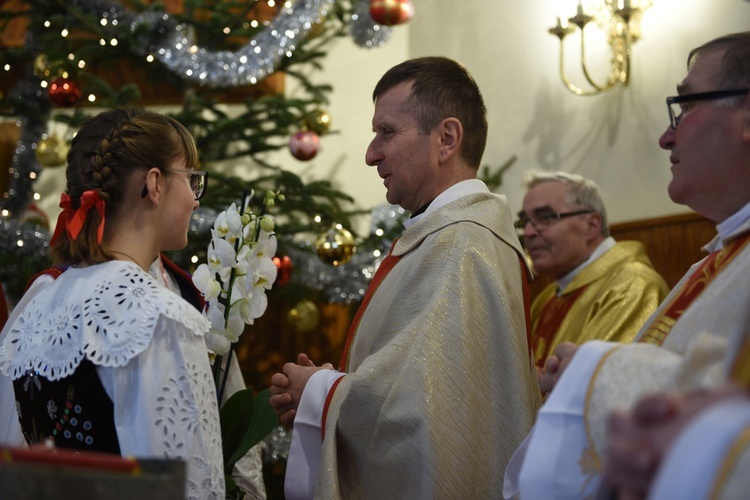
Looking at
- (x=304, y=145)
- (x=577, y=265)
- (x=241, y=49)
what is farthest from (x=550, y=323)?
(x=241, y=49)

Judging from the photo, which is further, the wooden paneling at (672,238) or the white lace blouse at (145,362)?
the wooden paneling at (672,238)

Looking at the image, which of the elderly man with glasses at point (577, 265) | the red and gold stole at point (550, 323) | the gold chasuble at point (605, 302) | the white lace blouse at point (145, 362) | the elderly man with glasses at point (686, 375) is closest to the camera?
the elderly man with glasses at point (686, 375)

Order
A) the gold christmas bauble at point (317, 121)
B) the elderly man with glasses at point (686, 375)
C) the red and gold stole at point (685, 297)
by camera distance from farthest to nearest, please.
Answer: the gold christmas bauble at point (317, 121)
the red and gold stole at point (685, 297)
the elderly man with glasses at point (686, 375)

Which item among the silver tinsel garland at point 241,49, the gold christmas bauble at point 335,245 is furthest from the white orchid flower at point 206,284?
the silver tinsel garland at point 241,49

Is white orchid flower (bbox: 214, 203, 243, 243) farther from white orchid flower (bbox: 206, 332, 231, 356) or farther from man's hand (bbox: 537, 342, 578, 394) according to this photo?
man's hand (bbox: 537, 342, 578, 394)

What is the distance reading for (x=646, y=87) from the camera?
555cm

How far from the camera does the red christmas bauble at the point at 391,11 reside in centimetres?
523

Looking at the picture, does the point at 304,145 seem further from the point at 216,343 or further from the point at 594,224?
the point at 216,343

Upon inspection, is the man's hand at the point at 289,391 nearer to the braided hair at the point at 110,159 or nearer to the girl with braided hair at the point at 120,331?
the girl with braided hair at the point at 120,331

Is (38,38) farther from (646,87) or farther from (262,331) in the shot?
(646,87)

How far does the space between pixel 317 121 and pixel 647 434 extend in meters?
4.79

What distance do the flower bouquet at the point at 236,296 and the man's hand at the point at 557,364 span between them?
2.87 feet

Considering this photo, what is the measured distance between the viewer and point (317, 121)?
19.0 ft

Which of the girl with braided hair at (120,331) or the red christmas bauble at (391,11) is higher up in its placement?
the red christmas bauble at (391,11)
